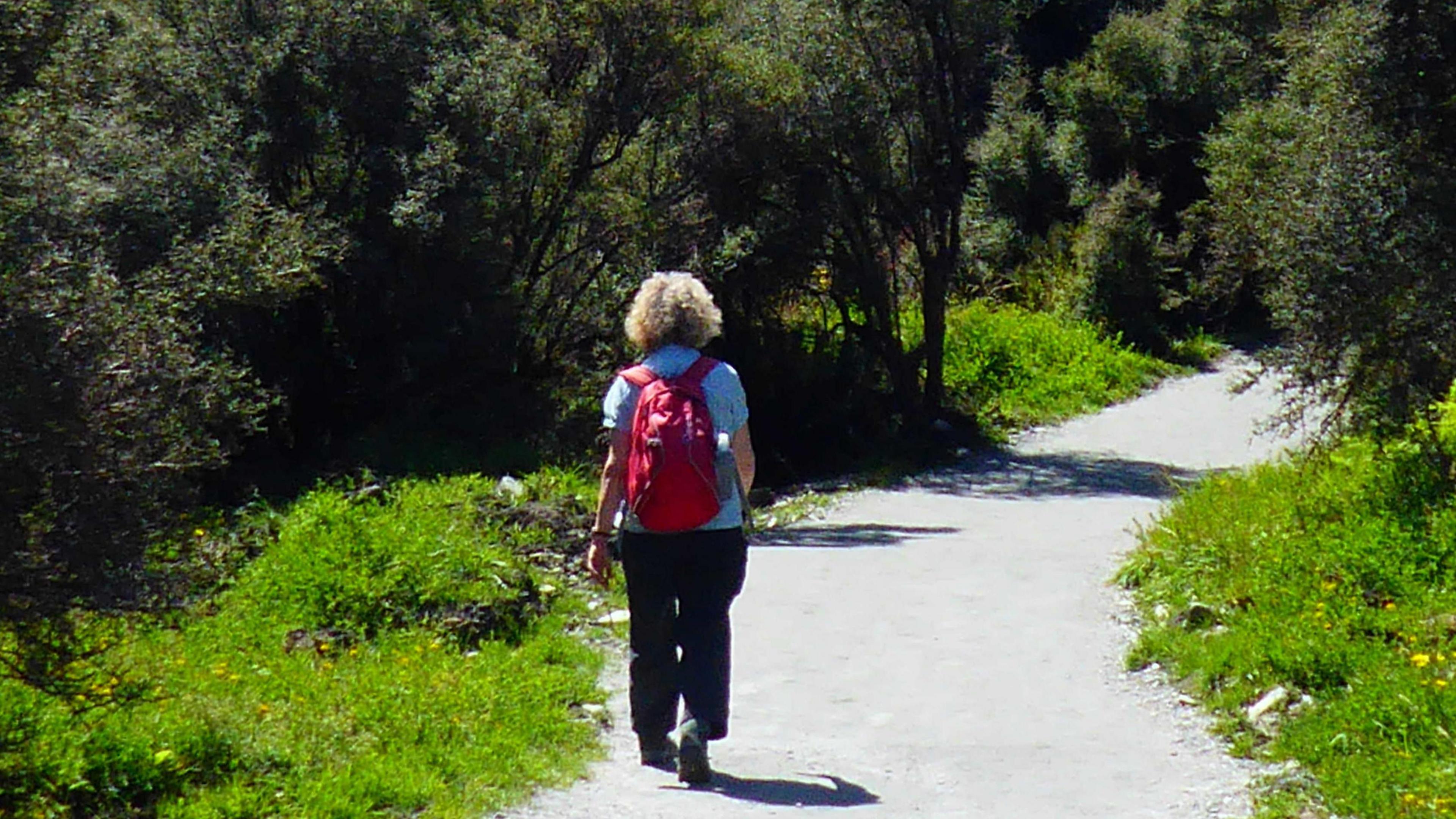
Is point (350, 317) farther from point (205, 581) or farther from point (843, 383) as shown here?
point (205, 581)

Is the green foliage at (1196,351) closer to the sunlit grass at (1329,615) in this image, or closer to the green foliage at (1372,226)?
the sunlit grass at (1329,615)

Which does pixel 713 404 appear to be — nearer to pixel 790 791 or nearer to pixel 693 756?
pixel 693 756

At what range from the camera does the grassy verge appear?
6.65 m

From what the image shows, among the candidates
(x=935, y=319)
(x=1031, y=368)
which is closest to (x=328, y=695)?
(x=935, y=319)

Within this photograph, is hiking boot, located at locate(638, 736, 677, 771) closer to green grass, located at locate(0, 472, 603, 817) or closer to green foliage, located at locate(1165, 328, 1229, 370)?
green grass, located at locate(0, 472, 603, 817)

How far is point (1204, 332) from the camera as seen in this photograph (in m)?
34.2

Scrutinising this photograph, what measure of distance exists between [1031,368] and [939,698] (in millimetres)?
20291

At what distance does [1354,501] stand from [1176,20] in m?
27.1

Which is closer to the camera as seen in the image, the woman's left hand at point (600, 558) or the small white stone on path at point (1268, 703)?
the woman's left hand at point (600, 558)

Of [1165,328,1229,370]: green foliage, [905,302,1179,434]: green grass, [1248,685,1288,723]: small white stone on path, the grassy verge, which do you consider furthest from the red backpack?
[1165,328,1229,370]: green foliage

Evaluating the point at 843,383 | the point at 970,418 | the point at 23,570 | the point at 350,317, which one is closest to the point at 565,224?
the point at 350,317

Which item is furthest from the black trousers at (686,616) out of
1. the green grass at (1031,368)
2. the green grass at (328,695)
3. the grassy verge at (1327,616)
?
the green grass at (1031,368)

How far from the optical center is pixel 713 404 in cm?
692

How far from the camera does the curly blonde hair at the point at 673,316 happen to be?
23.2 feet
